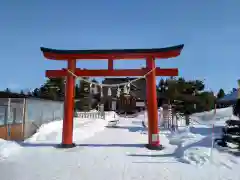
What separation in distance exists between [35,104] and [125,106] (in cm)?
3318

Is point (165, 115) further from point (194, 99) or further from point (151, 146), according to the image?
point (194, 99)

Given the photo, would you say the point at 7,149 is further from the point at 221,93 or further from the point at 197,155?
the point at 221,93

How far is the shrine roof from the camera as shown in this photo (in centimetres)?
845

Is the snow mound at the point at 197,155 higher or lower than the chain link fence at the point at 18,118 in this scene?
lower

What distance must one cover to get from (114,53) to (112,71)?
74 centimetres

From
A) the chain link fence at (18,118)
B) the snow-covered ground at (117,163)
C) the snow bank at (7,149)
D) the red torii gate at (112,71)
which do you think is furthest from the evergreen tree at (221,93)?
the snow bank at (7,149)

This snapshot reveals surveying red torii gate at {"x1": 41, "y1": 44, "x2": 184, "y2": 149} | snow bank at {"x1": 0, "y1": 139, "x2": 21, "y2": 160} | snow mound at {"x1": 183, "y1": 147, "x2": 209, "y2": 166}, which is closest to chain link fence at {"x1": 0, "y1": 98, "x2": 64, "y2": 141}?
snow bank at {"x1": 0, "y1": 139, "x2": 21, "y2": 160}

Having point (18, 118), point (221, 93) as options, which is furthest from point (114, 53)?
point (221, 93)

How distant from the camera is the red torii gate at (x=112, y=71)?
839cm

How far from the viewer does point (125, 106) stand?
145 feet

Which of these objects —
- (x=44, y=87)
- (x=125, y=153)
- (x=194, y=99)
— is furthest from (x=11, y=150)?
(x=44, y=87)

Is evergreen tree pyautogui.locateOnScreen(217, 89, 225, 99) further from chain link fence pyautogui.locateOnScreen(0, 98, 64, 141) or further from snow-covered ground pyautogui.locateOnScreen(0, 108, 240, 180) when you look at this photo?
chain link fence pyautogui.locateOnScreen(0, 98, 64, 141)

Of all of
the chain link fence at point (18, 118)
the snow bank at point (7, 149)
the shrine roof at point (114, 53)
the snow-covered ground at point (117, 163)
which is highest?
the shrine roof at point (114, 53)

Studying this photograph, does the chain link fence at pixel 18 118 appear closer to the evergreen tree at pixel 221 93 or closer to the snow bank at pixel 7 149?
the snow bank at pixel 7 149
